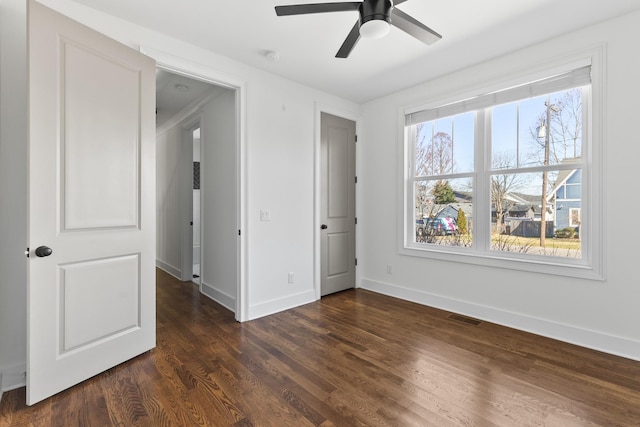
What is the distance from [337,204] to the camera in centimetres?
418

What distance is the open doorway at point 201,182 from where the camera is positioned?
11.5 feet

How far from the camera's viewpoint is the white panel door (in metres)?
1.83

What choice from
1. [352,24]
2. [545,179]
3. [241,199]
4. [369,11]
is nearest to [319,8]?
[369,11]

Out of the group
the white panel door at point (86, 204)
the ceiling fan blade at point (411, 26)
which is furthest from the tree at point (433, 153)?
the white panel door at point (86, 204)

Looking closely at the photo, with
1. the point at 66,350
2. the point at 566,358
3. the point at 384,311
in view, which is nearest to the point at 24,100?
the point at 66,350

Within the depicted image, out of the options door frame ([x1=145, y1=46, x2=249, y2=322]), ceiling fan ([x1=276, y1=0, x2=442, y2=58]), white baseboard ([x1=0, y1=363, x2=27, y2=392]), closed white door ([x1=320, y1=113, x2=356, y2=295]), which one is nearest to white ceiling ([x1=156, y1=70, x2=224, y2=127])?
door frame ([x1=145, y1=46, x2=249, y2=322])

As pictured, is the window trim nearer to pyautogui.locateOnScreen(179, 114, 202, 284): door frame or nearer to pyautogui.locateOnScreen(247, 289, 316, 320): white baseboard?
pyautogui.locateOnScreen(247, 289, 316, 320): white baseboard

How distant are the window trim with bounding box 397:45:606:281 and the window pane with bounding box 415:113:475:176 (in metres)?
0.14

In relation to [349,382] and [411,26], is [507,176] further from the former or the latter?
[349,382]

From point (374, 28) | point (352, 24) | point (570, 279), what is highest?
point (352, 24)

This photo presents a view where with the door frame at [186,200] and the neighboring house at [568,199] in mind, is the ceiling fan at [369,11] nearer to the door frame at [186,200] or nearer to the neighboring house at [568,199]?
the neighboring house at [568,199]

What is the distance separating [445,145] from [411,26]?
6.74ft

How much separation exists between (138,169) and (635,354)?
4140 mm

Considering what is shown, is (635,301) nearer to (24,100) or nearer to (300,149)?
(300,149)
